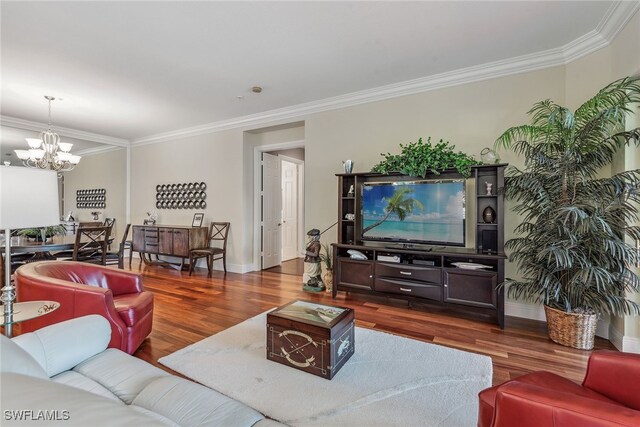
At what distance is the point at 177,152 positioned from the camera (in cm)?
622

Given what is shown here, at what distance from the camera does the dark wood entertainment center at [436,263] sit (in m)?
3.04

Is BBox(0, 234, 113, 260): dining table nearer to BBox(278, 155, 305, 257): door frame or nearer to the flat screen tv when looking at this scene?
the flat screen tv

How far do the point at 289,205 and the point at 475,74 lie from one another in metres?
4.63

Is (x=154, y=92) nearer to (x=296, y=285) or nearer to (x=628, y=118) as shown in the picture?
(x=296, y=285)

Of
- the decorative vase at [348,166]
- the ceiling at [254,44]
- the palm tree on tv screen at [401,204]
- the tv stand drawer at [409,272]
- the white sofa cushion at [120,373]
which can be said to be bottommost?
the white sofa cushion at [120,373]

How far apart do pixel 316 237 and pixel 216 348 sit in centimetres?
211

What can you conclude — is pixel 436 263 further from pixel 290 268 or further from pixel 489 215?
pixel 290 268

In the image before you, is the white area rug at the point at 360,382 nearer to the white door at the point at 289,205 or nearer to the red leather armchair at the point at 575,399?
the red leather armchair at the point at 575,399

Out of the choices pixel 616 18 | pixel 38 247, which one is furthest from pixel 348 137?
pixel 38 247

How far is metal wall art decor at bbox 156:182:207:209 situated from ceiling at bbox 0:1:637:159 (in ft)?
6.33

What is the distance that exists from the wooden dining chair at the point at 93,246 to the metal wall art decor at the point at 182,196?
189 cm

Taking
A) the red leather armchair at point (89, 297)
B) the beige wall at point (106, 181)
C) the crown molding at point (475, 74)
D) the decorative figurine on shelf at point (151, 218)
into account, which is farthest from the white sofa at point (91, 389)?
the beige wall at point (106, 181)

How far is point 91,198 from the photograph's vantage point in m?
8.06

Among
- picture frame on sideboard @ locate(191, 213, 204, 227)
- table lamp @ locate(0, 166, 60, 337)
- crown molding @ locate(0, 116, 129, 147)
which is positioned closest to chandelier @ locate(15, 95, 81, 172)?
crown molding @ locate(0, 116, 129, 147)
